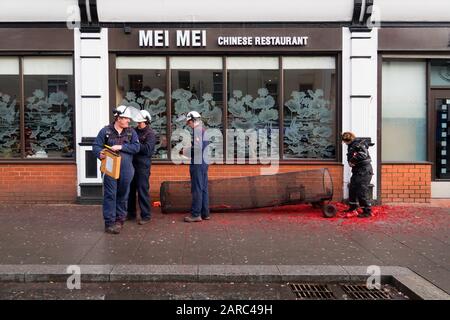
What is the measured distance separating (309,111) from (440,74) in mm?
2807

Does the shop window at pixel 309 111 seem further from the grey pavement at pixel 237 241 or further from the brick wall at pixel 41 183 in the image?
the grey pavement at pixel 237 241

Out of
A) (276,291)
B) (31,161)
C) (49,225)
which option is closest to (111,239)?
(49,225)

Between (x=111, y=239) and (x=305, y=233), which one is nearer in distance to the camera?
(x=111, y=239)

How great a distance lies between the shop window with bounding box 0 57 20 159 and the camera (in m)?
9.70

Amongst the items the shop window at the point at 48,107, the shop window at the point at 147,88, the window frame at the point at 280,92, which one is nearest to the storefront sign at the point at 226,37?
the window frame at the point at 280,92

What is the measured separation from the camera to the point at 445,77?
9.85 meters

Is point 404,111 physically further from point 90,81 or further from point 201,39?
point 90,81

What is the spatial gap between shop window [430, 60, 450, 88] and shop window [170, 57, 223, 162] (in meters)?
4.36

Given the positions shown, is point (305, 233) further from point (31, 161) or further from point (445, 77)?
point (31, 161)

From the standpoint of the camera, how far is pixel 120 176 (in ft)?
23.4

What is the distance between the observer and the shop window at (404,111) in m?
9.80

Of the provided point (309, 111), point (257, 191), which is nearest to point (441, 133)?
point (309, 111)
